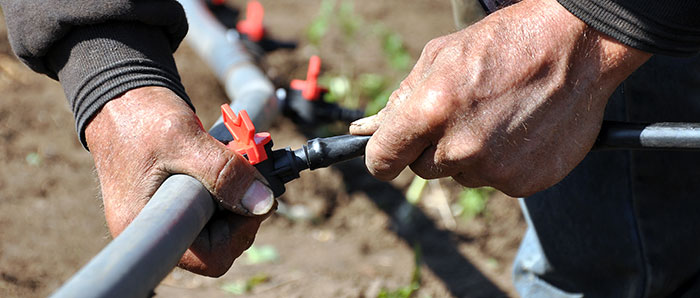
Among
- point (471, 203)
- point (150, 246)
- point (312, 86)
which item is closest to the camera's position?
point (150, 246)

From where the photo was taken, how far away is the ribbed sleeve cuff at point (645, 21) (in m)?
1.28

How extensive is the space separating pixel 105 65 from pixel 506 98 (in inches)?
32.9

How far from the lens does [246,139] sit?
1388 millimetres

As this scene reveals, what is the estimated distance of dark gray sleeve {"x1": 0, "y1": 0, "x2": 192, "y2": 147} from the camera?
57.3 inches

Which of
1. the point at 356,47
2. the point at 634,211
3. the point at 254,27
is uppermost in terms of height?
the point at 634,211

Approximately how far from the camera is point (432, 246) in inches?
113

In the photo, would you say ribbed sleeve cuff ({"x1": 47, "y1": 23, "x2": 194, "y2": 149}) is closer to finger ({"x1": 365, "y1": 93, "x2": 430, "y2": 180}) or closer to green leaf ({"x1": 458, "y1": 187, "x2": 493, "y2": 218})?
finger ({"x1": 365, "y1": 93, "x2": 430, "y2": 180})

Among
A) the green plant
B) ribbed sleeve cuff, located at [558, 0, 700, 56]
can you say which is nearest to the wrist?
ribbed sleeve cuff, located at [558, 0, 700, 56]

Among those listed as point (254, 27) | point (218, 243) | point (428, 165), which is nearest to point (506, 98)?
point (428, 165)

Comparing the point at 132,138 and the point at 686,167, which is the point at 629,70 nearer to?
the point at 686,167

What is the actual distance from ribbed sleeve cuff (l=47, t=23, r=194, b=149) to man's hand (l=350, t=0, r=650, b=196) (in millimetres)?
A: 504

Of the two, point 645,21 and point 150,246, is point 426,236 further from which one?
point 150,246

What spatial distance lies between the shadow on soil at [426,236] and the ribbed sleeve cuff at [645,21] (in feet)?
4.87

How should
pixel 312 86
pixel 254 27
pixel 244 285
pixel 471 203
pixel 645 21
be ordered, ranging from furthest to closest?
1. pixel 254 27
2. pixel 471 203
3. pixel 312 86
4. pixel 244 285
5. pixel 645 21
